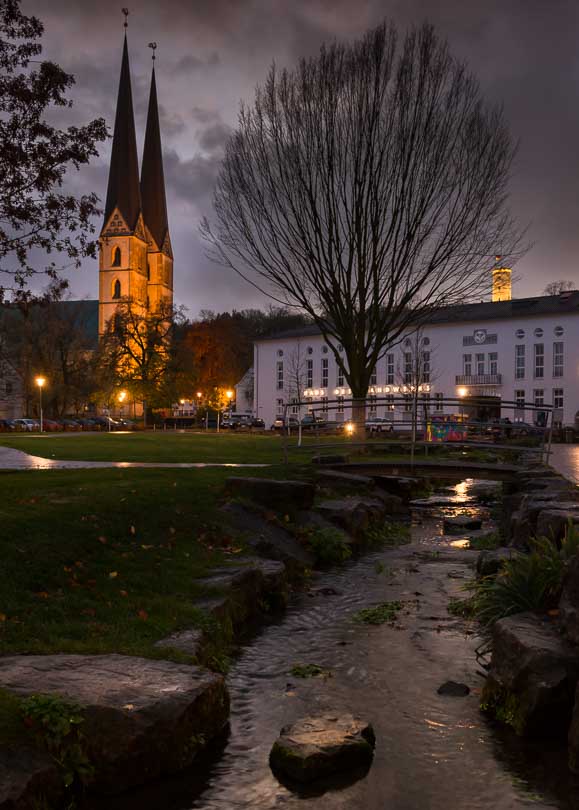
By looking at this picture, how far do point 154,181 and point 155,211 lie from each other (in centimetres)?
467

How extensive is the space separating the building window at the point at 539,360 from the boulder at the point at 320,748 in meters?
70.3

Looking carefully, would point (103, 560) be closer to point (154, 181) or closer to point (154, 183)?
point (154, 181)

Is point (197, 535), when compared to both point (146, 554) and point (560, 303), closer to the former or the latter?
point (146, 554)

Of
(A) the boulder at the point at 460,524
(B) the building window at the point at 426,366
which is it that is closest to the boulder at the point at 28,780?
(A) the boulder at the point at 460,524

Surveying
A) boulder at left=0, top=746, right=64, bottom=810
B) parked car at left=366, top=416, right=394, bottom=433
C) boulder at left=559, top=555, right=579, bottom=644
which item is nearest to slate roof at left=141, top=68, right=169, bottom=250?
parked car at left=366, top=416, right=394, bottom=433

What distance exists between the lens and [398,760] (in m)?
5.20

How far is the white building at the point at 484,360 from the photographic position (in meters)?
69.6

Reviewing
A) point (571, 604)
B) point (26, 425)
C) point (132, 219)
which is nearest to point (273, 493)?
point (571, 604)

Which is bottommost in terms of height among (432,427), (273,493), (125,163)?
(273,493)

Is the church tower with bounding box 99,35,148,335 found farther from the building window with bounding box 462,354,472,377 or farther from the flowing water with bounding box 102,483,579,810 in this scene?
the flowing water with bounding box 102,483,579,810

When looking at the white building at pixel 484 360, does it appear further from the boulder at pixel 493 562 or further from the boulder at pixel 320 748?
the boulder at pixel 320 748

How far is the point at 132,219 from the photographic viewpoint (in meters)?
108

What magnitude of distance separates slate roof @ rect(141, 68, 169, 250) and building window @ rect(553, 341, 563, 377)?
A: 222 ft

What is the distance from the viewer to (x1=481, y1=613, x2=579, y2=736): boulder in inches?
220
